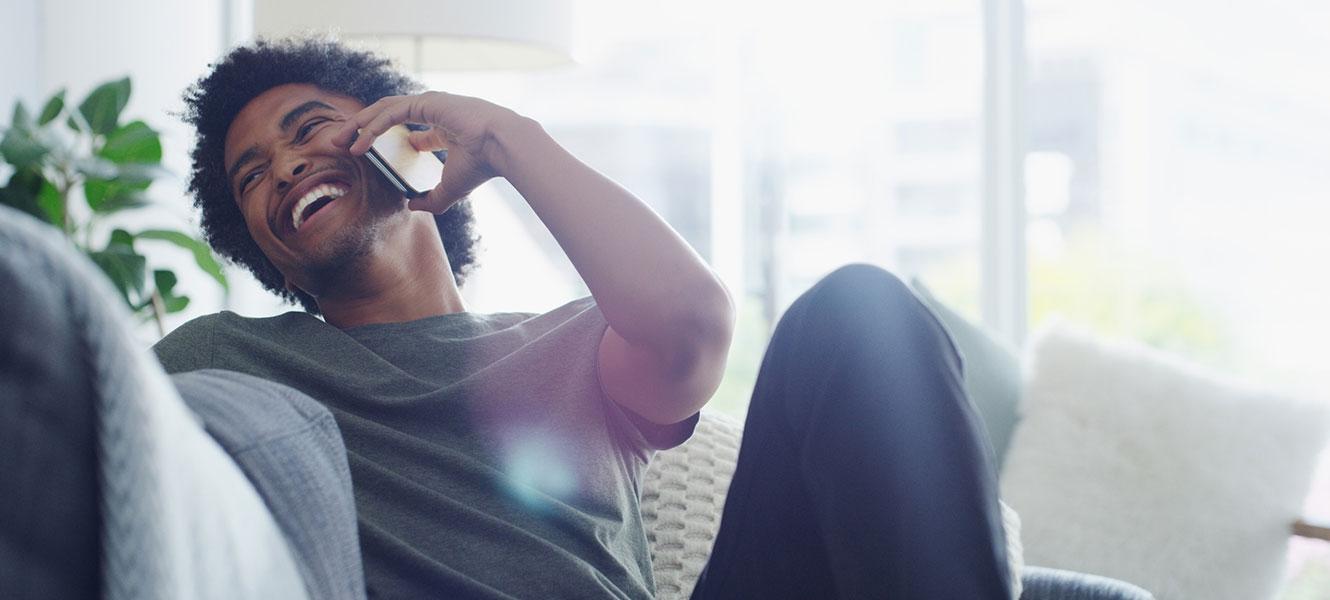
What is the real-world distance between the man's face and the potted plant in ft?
2.79

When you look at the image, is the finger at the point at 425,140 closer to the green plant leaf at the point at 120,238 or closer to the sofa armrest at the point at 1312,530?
the green plant leaf at the point at 120,238

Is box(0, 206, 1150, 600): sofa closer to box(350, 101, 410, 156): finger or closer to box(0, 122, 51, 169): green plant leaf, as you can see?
box(350, 101, 410, 156): finger

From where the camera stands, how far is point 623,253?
116cm

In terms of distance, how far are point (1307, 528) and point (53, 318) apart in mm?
2002

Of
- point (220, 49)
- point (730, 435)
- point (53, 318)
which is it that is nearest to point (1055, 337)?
point (730, 435)

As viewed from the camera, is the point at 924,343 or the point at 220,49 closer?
the point at 924,343

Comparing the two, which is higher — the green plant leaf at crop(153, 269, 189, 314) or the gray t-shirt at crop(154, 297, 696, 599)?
the gray t-shirt at crop(154, 297, 696, 599)

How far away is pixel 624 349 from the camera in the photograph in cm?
122

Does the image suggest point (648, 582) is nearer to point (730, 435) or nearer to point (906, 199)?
point (730, 435)

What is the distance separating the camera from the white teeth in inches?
53.8

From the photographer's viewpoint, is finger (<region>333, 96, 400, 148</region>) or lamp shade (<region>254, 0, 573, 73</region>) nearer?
finger (<region>333, 96, 400, 148</region>)

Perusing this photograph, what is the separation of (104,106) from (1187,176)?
247cm

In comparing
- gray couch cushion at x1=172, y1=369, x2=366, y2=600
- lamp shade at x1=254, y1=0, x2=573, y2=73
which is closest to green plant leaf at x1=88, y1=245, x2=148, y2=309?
lamp shade at x1=254, y1=0, x2=573, y2=73

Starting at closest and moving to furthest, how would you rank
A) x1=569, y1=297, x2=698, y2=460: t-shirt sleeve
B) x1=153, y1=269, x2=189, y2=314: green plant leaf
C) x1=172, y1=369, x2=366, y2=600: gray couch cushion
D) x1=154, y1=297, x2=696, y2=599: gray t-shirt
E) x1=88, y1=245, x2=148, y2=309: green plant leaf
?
x1=172, y1=369, x2=366, y2=600: gray couch cushion, x1=154, y1=297, x2=696, y2=599: gray t-shirt, x1=569, y1=297, x2=698, y2=460: t-shirt sleeve, x1=88, y1=245, x2=148, y2=309: green plant leaf, x1=153, y1=269, x2=189, y2=314: green plant leaf
